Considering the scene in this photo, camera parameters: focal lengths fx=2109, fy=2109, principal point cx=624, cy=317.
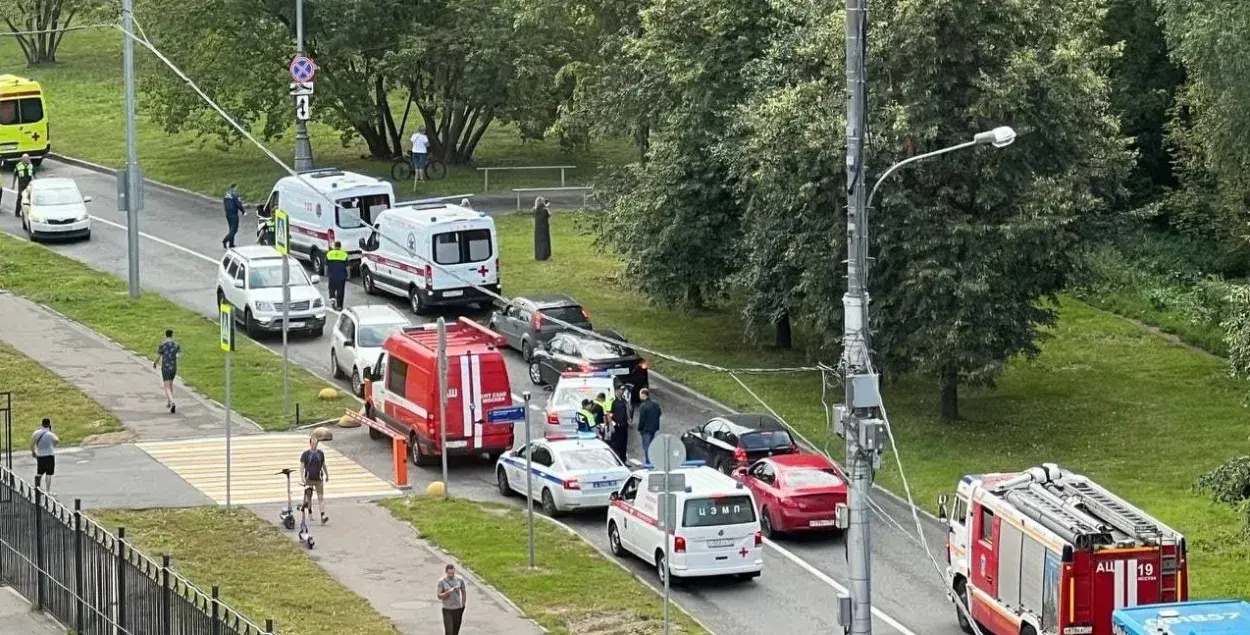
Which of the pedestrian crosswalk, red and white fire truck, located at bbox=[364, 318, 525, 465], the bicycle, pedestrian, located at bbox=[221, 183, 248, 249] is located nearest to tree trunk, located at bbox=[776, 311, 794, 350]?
red and white fire truck, located at bbox=[364, 318, 525, 465]

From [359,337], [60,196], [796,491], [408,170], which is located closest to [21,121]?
[60,196]

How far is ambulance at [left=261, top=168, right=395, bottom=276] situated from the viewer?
49.8 meters

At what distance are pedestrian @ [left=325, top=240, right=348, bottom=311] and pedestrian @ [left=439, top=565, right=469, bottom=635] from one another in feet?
69.9

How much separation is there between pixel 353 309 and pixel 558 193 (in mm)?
19710

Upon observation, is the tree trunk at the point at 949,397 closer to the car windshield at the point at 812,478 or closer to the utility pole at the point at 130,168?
the car windshield at the point at 812,478

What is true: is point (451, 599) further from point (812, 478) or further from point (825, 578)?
point (812, 478)

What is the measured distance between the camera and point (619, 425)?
117 ft

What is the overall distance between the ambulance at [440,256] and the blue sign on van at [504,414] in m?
11.2

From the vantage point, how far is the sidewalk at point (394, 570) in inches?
1069

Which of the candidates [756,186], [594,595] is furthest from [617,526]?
[756,186]

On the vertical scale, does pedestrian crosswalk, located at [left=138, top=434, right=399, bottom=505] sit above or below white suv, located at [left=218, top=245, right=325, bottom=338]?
below

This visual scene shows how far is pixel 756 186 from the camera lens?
135 feet

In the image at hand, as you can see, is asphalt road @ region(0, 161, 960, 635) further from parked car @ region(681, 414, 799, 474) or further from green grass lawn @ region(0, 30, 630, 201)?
green grass lawn @ region(0, 30, 630, 201)

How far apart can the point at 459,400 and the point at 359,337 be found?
646 centimetres
